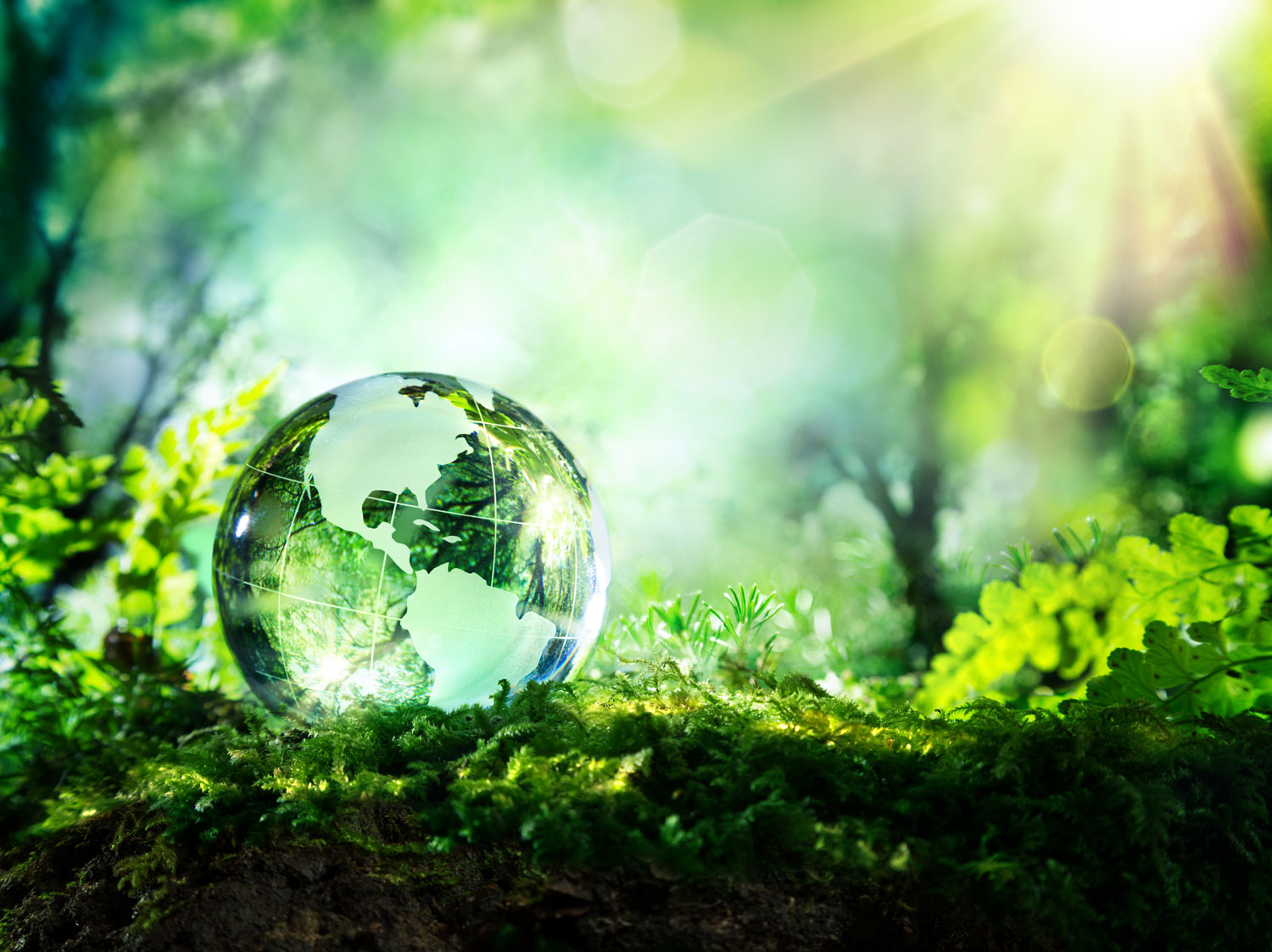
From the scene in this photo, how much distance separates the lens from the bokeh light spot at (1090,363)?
3281 millimetres

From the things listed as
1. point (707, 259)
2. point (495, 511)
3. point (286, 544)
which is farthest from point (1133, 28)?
point (286, 544)

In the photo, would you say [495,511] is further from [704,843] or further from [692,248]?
[692,248]

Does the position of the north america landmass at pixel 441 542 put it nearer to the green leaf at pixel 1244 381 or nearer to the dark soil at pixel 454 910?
the dark soil at pixel 454 910

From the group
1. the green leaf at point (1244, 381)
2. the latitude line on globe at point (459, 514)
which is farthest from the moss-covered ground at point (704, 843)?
the green leaf at point (1244, 381)

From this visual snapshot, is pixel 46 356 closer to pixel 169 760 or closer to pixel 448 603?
pixel 169 760

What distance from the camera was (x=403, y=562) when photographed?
129cm

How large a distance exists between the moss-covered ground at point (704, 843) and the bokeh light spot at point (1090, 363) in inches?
94.9

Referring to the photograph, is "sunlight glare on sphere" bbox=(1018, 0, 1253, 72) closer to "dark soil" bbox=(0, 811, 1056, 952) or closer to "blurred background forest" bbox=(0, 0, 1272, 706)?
"blurred background forest" bbox=(0, 0, 1272, 706)

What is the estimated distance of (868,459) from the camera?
3.56 m

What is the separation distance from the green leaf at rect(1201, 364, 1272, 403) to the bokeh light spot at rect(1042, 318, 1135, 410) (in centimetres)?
232

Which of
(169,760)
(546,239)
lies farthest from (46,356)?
(169,760)

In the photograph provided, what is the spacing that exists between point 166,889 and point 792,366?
9.67 ft

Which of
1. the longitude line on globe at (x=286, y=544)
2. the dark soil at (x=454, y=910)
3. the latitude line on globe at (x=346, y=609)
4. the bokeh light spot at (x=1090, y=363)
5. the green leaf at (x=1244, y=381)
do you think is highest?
the bokeh light spot at (x=1090, y=363)

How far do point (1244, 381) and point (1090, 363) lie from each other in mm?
2414
